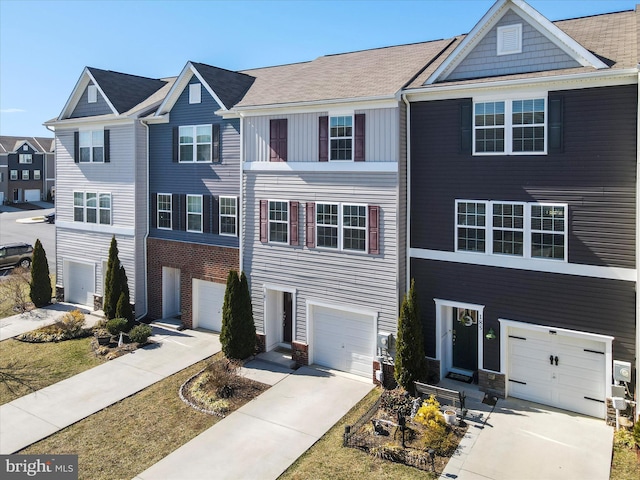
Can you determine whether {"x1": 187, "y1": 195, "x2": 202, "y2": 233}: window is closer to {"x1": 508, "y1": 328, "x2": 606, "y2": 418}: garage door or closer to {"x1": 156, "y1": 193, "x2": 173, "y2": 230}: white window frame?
{"x1": 156, "y1": 193, "x2": 173, "y2": 230}: white window frame

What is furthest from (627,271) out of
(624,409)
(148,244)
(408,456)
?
(148,244)

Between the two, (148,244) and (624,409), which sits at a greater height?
(148,244)

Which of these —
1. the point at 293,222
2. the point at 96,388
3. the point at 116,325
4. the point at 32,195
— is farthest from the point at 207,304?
the point at 32,195

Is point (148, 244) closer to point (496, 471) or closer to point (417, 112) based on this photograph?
point (417, 112)

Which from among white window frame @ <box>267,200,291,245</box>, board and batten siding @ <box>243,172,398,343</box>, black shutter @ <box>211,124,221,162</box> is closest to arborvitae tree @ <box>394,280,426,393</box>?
board and batten siding @ <box>243,172,398,343</box>

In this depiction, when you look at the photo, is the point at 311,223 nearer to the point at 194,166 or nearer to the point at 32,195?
the point at 194,166

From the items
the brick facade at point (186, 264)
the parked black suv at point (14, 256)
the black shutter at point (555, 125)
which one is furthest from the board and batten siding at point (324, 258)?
the parked black suv at point (14, 256)

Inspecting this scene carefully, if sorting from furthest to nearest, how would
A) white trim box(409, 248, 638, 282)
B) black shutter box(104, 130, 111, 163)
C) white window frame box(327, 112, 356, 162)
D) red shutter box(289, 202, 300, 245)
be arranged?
black shutter box(104, 130, 111, 163) < red shutter box(289, 202, 300, 245) < white window frame box(327, 112, 356, 162) < white trim box(409, 248, 638, 282)
